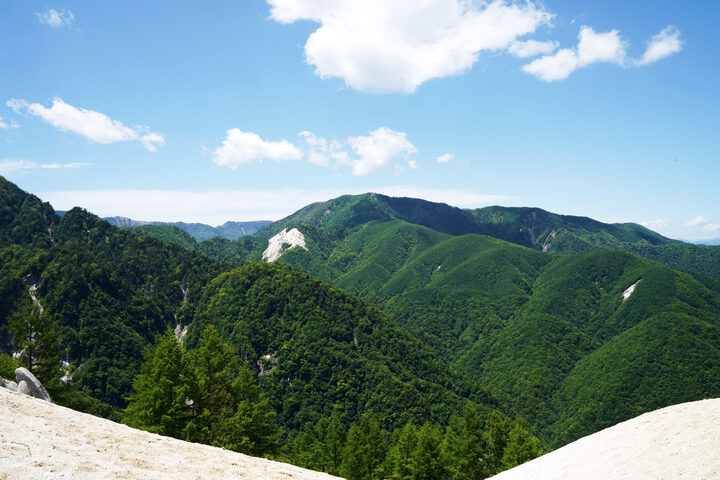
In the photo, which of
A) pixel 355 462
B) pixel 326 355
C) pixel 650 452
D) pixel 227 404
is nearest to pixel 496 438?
pixel 355 462

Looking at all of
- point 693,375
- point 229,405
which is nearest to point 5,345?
point 229,405

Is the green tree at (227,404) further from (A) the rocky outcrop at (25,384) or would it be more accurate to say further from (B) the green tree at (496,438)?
(B) the green tree at (496,438)

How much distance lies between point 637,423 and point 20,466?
96.6 ft

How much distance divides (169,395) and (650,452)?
1229 inches

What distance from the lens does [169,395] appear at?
94.3ft

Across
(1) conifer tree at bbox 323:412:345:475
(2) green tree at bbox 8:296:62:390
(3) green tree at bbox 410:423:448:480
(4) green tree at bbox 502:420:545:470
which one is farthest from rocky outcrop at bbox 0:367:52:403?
(4) green tree at bbox 502:420:545:470

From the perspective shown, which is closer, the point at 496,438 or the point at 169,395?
the point at 169,395

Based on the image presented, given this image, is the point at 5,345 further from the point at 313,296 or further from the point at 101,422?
the point at 101,422

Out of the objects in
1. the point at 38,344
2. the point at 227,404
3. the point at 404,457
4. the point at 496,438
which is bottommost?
the point at 404,457

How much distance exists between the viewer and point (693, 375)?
187 meters

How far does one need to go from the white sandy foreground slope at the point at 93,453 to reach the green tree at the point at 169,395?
10.1m

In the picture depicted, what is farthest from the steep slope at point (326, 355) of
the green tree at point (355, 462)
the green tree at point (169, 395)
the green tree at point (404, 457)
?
the green tree at point (169, 395)

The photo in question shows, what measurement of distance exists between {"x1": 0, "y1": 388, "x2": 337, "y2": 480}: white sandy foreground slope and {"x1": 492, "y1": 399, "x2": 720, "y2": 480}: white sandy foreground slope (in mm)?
14232

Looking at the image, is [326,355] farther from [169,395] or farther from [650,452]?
[650,452]
